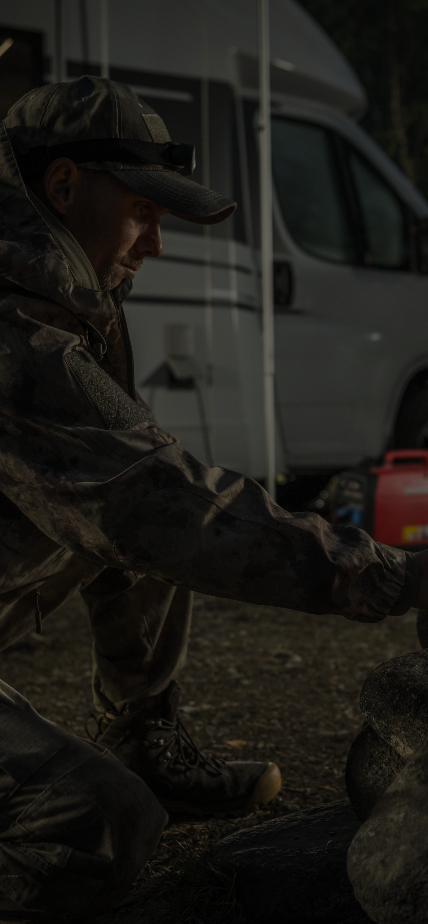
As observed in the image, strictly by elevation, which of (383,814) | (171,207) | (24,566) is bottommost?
(383,814)

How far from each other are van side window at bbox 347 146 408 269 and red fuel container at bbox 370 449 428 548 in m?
1.82

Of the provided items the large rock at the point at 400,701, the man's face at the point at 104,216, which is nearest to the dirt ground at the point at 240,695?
the large rock at the point at 400,701

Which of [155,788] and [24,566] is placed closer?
[24,566]

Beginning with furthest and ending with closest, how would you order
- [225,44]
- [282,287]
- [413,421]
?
[413,421], [282,287], [225,44]

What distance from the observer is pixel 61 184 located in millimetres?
2055

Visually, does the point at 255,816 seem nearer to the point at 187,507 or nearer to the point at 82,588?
the point at 82,588

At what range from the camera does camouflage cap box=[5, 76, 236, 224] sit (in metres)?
2.03

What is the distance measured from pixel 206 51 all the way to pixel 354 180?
134 cm

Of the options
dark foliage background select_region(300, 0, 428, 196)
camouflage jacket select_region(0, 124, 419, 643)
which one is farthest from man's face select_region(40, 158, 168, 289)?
dark foliage background select_region(300, 0, 428, 196)

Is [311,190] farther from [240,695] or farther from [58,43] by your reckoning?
[240,695]

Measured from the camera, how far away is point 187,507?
169cm

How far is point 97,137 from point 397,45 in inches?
926

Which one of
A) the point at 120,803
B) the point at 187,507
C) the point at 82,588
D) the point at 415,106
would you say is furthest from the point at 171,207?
the point at 415,106

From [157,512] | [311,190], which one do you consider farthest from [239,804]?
[311,190]
